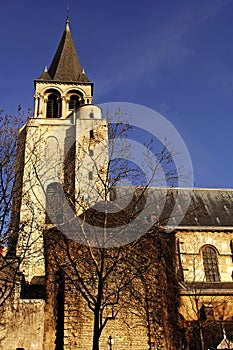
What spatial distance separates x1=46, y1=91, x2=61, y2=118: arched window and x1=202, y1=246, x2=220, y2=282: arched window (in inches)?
633

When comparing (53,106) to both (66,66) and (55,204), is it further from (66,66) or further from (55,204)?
(55,204)

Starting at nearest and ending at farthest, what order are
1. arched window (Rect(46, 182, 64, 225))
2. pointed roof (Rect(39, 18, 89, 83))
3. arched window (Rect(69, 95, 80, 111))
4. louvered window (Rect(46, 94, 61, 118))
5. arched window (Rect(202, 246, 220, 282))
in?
arched window (Rect(46, 182, 64, 225)) → arched window (Rect(202, 246, 220, 282)) → louvered window (Rect(46, 94, 61, 118)) → arched window (Rect(69, 95, 80, 111)) → pointed roof (Rect(39, 18, 89, 83))

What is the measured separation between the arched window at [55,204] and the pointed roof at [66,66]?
2099cm

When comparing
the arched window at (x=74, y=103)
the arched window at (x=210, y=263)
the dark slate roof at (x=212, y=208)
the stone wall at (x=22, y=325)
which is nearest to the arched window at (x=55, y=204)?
the stone wall at (x=22, y=325)

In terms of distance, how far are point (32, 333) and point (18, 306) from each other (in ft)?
3.97

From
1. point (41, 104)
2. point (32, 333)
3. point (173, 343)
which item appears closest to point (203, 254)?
point (173, 343)

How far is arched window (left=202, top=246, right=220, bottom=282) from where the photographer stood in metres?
21.5

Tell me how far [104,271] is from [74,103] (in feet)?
66.8

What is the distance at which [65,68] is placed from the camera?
34062 mm

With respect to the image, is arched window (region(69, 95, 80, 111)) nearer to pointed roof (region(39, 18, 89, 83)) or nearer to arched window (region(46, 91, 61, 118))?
arched window (region(46, 91, 61, 118))

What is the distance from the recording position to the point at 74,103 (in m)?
32.4

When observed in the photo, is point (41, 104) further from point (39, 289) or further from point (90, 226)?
point (90, 226)

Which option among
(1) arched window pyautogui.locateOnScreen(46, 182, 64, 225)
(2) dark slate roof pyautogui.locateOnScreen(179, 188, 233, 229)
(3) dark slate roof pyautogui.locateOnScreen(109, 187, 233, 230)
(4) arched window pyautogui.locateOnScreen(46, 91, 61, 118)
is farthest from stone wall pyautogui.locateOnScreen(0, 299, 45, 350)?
(4) arched window pyautogui.locateOnScreen(46, 91, 61, 118)

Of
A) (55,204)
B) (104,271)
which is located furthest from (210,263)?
(55,204)
